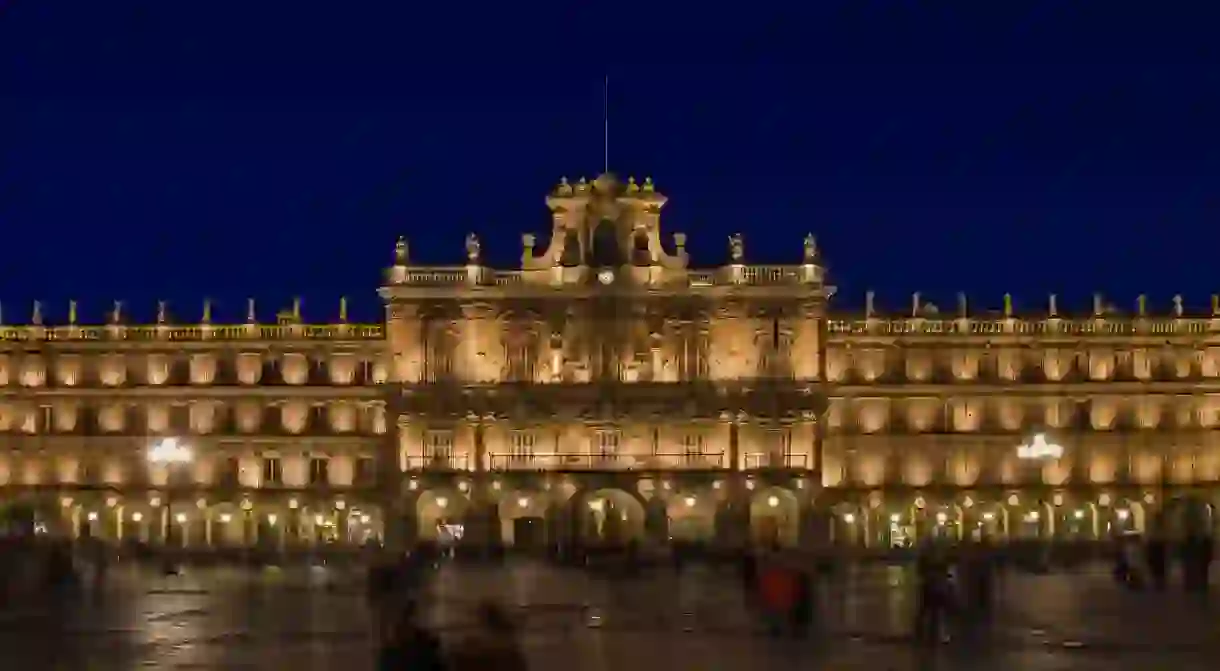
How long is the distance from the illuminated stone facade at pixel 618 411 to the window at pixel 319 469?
0.46 feet

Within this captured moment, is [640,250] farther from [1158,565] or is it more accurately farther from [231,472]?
[1158,565]

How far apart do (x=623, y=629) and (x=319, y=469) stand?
58734mm

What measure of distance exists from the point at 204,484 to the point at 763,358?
28032 millimetres

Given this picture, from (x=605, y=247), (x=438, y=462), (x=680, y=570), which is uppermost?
(x=605, y=247)

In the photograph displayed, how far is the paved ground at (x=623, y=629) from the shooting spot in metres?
34.3

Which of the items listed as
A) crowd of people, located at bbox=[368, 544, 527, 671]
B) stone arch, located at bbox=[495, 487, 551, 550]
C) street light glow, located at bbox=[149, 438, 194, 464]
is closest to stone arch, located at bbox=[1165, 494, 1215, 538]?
stone arch, located at bbox=[495, 487, 551, 550]

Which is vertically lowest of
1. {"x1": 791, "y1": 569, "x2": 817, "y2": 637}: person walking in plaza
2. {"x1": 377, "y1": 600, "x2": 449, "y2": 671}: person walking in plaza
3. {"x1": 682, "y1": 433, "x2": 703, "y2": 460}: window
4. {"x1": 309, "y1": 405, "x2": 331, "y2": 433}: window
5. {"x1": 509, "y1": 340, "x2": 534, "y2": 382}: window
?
{"x1": 791, "y1": 569, "x2": 817, "y2": 637}: person walking in plaza

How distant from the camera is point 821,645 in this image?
121ft

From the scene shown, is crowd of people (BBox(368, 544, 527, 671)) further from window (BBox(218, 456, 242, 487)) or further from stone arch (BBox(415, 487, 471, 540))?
window (BBox(218, 456, 242, 487))

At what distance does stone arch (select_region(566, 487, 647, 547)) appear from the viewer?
92812 millimetres

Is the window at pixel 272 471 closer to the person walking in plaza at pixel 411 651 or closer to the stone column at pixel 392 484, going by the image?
the stone column at pixel 392 484

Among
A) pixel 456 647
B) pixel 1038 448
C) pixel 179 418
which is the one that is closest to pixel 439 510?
pixel 179 418

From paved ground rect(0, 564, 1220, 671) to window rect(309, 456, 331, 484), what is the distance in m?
35.6

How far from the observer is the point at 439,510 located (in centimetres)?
9419
